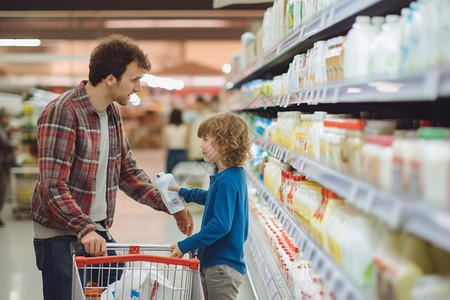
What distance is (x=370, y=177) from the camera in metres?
1.73

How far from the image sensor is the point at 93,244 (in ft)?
8.32

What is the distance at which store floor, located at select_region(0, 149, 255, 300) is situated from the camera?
4836 mm

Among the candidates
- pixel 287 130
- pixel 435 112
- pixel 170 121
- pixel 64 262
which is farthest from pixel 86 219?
pixel 170 121

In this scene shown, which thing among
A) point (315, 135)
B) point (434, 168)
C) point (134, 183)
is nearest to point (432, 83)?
point (434, 168)

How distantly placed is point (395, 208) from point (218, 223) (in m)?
1.45

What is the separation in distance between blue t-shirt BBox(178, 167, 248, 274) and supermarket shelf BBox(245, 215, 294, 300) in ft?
1.85

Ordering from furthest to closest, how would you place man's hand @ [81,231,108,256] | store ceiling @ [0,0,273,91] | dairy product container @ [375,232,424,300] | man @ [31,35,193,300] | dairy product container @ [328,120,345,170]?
store ceiling @ [0,0,273,91] → man @ [31,35,193,300] → man's hand @ [81,231,108,256] → dairy product container @ [328,120,345,170] → dairy product container @ [375,232,424,300]

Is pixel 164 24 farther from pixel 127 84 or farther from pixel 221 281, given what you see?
pixel 221 281

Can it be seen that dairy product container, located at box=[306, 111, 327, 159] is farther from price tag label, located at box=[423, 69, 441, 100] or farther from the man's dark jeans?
price tag label, located at box=[423, 69, 441, 100]

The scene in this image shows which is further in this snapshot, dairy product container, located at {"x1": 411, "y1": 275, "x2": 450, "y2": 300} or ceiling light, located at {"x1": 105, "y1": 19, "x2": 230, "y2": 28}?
ceiling light, located at {"x1": 105, "y1": 19, "x2": 230, "y2": 28}

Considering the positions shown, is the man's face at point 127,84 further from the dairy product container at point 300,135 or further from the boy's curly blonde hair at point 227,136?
the dairy product container at point 300,135

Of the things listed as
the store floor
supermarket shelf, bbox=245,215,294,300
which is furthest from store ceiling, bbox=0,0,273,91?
supermarket shelf, bbox=245,215,294,300

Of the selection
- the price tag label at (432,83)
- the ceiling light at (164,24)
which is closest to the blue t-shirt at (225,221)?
the price tag label at (432,83)

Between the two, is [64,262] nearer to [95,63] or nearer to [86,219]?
[86,219]
